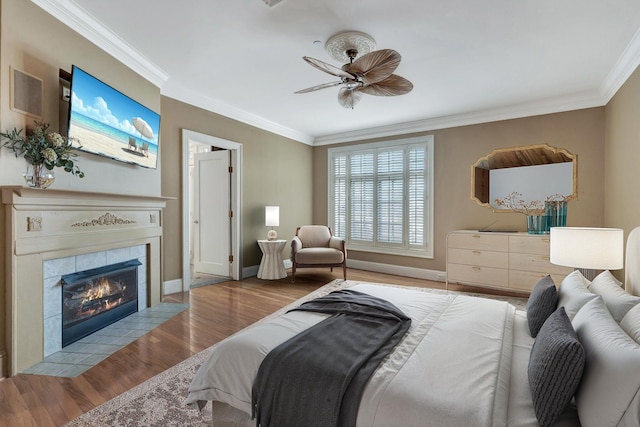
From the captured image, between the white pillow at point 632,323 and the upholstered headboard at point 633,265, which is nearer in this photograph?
the white pillow at point 632,323

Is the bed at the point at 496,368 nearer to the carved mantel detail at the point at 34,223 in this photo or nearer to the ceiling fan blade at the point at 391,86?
the carved mantel detail at the point at 34,223

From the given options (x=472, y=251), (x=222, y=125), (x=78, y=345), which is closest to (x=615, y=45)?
(x=472, y=251)

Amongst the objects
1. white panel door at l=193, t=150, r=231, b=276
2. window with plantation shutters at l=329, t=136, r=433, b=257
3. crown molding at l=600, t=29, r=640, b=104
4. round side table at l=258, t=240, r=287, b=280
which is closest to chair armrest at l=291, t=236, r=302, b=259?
round side table at l=258, t=240, r=287, b=280

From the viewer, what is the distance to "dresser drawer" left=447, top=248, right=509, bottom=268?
4112 mm

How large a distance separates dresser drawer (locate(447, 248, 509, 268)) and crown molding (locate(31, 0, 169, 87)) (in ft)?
14.6

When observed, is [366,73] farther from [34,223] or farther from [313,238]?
[313,238]

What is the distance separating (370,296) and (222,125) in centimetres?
364

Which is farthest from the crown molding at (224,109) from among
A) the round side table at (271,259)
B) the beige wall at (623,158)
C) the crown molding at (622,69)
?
the beige wall at (623,158)

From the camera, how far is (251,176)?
524 centimetres

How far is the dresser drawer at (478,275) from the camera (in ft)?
13.5

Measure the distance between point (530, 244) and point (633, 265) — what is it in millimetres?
1956

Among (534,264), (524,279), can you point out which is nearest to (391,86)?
(534,264)

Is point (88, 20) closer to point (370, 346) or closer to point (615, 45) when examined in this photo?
point (370, 346)

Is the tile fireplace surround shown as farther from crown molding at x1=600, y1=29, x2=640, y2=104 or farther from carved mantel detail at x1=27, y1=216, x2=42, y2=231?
crown molding at x1=600, y1=29, x2=640, y2=104
